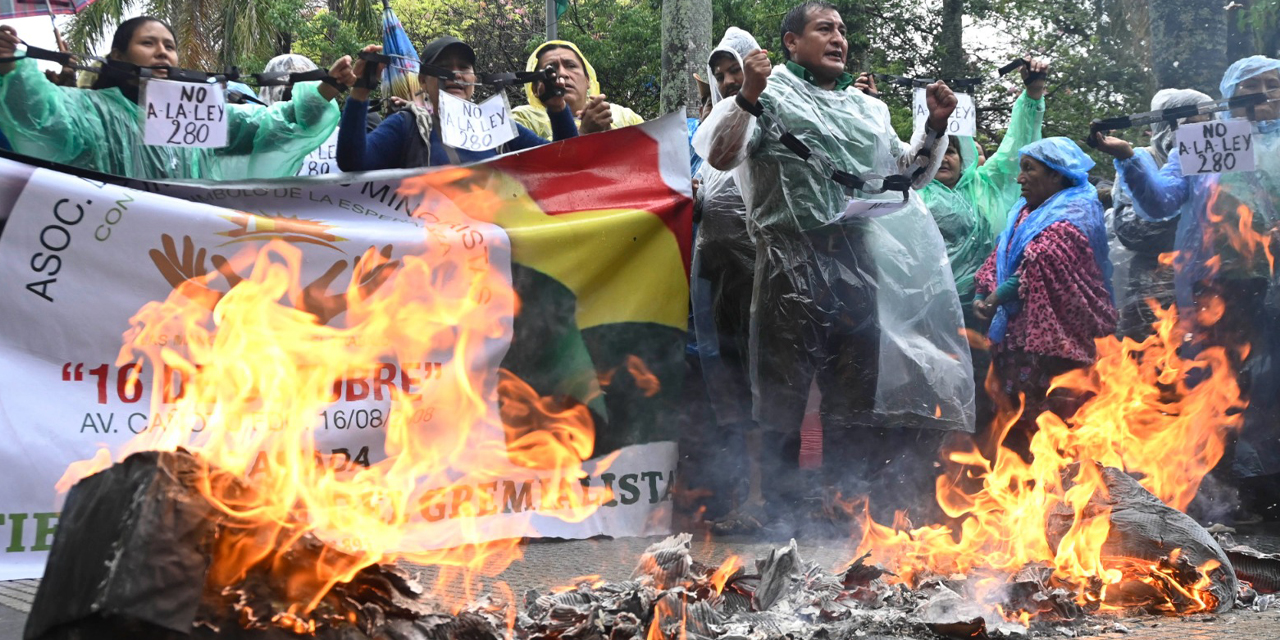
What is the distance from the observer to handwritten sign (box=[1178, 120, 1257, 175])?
5867 mm

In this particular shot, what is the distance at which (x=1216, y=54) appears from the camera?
9734 millimetres

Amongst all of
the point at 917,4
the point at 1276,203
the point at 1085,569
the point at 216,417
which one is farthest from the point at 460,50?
the point at 917,4

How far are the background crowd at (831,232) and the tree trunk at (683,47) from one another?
4122 mm

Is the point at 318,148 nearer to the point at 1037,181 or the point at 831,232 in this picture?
the point at 831,232

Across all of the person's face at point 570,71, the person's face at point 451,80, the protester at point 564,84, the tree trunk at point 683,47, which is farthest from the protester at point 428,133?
the tree trunk at point 683,47

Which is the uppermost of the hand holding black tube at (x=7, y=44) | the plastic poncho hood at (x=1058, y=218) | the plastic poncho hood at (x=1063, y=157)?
the hand holding black tube at (x=7, y=44)

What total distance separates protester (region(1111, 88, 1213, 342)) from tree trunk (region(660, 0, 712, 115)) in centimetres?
450

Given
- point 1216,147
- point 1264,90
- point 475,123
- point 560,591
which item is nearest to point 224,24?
point 475,123

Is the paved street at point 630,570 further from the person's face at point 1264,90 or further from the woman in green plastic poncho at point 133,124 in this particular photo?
the person's face at point 1264,90

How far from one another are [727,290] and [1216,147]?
8.29 feet

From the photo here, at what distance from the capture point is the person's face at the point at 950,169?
23.1ft

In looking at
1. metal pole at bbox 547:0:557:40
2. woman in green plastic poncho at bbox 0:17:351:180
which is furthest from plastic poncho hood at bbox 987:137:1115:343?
metal pole at bbox 547:0:557:40

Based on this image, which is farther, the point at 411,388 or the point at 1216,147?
the point at 1216,147

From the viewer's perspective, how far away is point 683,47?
35.1ft
